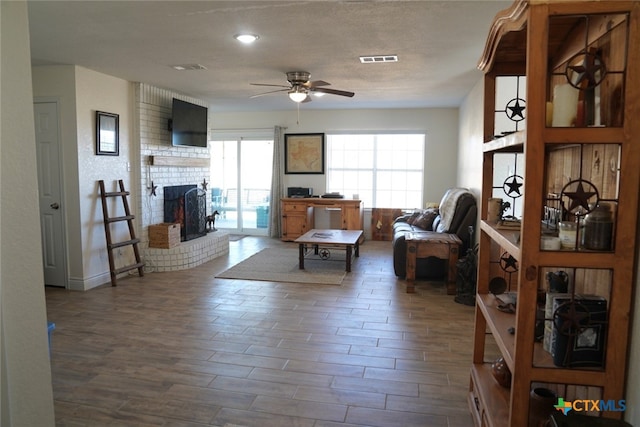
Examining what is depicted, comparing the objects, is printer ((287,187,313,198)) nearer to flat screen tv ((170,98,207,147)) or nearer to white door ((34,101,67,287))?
flat screen tv ((170,98,207,147))

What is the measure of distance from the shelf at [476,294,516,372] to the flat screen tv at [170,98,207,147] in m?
4.87

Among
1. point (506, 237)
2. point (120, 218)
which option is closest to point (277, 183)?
point (120, 218)

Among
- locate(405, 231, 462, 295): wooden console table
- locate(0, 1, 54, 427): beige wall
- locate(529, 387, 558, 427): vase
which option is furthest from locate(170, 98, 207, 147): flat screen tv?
locate(529, 387, 558, 427): vase

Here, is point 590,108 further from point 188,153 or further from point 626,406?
point 188,153

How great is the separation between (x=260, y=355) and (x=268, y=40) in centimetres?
251

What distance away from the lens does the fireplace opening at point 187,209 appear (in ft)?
19.8

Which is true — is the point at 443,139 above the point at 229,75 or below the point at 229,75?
below

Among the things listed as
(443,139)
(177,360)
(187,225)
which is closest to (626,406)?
(177,360)

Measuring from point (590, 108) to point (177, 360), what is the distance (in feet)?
9.22

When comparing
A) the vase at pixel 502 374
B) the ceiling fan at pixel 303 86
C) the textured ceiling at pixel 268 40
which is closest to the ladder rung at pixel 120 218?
the textured ceiling at pixel 268 40

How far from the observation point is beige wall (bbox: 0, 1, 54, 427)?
1279 mm

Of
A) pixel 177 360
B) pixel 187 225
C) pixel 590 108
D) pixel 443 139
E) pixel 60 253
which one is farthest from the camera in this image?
pixel 443 139

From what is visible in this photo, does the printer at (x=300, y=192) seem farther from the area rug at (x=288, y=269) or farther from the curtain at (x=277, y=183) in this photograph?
the area rug at (x=288, y=269)

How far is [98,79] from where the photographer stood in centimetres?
487
